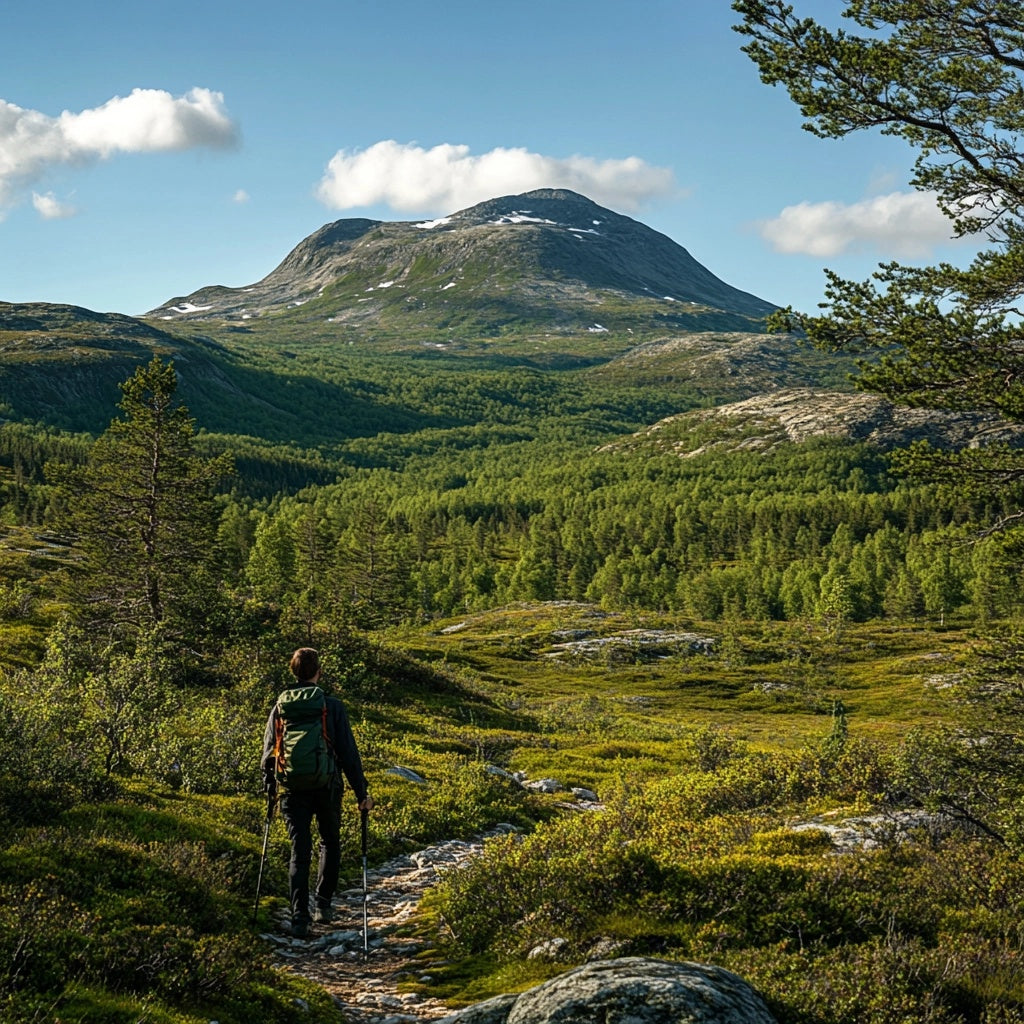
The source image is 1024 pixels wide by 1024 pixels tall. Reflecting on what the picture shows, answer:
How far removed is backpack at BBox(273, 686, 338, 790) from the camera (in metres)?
9.61

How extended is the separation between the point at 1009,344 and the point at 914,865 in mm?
8574

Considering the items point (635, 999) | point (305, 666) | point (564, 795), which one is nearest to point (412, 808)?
point (564, 795)

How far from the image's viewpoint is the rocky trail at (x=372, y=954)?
7.79m

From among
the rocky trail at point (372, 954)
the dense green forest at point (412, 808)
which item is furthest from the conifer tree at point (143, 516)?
the rocky trail at point (372, 954)

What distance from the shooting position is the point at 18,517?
13150cm

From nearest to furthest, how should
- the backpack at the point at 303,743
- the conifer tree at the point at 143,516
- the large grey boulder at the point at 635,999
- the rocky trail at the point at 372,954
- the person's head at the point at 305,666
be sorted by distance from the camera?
the large grey boulder at the point at 635,999 → the rocky trail at the point at 372,954 → the backpack at the point at 303,743 → the person's head at the point at 305,666 → the conifer tree at the point at 143,516

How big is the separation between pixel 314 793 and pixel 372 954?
6.86 ft

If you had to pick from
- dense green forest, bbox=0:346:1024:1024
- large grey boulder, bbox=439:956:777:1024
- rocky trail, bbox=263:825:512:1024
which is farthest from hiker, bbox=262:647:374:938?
large grey boulder, bbox=439:956:777:1024

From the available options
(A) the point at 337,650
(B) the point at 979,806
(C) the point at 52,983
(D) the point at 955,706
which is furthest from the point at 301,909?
(A) the point at 337,650

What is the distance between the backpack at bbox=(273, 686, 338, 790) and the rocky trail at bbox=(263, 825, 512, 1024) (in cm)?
195

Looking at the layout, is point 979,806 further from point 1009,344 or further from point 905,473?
point 1009,344

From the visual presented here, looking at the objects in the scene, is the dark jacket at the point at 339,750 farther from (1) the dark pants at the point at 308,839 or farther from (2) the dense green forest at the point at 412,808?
(2) the dense green forest at the point at 412,808

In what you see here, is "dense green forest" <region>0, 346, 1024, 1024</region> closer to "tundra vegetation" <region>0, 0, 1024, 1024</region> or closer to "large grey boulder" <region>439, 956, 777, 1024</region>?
"tundra vegetation" <region>0, 0, 1024, 1024</region>

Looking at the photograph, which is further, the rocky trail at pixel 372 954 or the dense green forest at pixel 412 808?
the rocky trail at pixel 372 954
